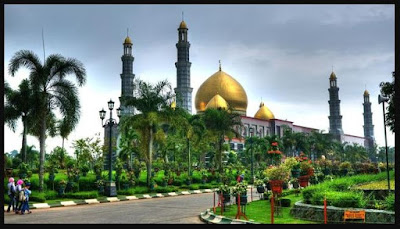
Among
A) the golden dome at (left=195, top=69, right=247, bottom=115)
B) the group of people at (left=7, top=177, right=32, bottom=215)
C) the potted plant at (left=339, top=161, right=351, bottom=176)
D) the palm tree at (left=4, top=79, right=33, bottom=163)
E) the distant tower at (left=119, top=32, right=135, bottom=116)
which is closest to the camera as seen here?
the group of people at (left=7, top=177, right=32, bottom=215)

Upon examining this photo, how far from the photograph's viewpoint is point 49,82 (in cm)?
2312

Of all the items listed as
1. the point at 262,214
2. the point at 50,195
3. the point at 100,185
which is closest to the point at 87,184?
the point at 100,185

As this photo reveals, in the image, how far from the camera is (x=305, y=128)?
105 metres

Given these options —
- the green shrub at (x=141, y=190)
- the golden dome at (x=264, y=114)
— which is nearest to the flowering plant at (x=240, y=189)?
the green shrub at (x=141, y=190)

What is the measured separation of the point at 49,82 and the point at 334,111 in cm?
11281

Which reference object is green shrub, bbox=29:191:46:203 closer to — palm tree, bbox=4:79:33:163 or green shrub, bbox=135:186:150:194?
green shrub, bbox=135:186:150:194

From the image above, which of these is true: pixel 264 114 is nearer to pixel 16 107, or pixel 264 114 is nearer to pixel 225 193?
pixel 16 107

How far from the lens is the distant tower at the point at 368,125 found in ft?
471

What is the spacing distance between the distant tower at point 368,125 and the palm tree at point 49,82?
5208 inches

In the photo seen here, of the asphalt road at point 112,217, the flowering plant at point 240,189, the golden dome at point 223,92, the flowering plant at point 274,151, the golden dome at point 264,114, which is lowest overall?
the asphalt road at point 112,217

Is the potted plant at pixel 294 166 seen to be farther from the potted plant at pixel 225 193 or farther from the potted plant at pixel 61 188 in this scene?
the potted plant at pixel 61 188

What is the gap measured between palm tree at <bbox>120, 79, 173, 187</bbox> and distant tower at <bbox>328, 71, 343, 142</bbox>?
10025cm

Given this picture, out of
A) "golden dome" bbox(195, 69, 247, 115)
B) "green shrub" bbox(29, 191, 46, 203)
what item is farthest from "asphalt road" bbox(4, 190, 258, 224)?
"golden dome" bbox(195, 69, 247, 115)

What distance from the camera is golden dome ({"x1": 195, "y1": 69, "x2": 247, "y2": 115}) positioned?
8812 cm
